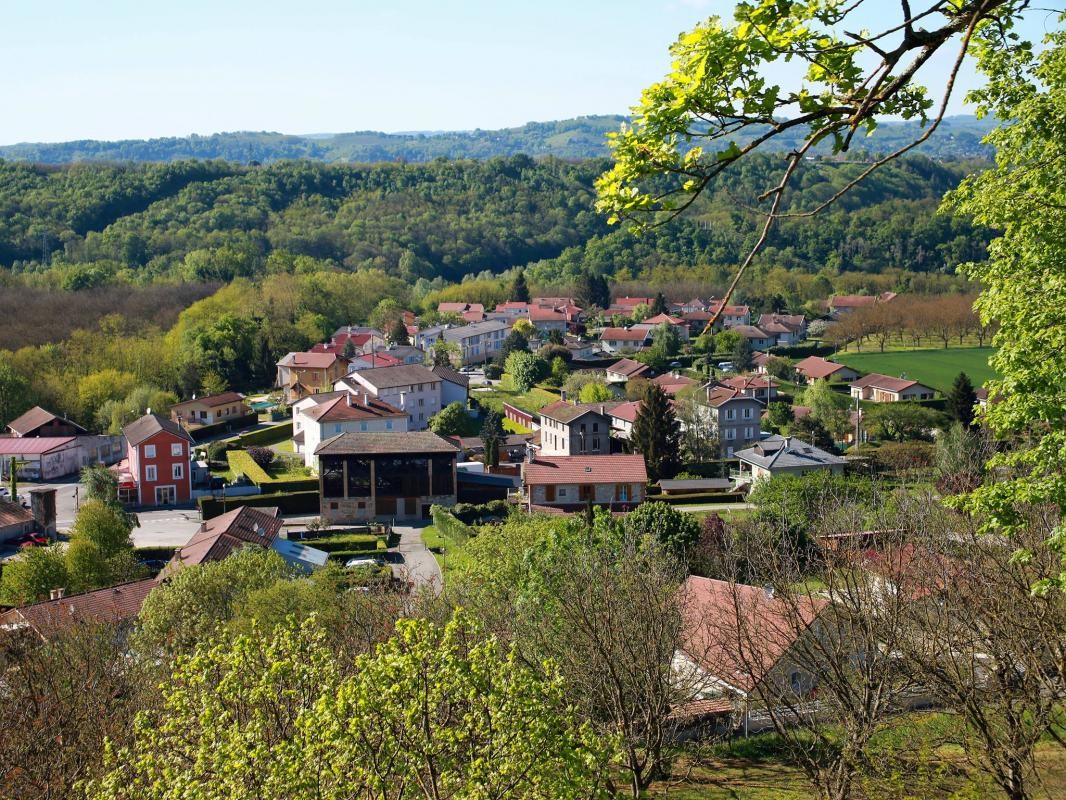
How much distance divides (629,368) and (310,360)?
1463 cm

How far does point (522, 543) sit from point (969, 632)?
1094cm

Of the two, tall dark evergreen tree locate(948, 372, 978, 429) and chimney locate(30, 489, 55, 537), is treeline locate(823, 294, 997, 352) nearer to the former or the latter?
tall dark evergreen tree locate(948, 372, 978, 429)

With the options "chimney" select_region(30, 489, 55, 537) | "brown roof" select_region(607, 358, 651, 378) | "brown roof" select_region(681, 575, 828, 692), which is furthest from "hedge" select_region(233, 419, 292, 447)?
"brown roof" select_region(681, 575, 828, 692)

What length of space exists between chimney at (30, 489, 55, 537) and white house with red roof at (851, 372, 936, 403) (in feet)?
103

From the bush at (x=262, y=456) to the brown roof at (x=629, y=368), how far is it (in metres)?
18.3

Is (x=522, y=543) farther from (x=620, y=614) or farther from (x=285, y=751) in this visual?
(x=285, y=751)

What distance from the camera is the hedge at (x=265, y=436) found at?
4256 cm

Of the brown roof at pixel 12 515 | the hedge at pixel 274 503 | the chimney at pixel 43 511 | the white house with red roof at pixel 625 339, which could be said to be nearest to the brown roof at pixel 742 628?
the hedge at pixel 274 503

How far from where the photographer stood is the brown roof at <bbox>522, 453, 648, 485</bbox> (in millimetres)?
33562

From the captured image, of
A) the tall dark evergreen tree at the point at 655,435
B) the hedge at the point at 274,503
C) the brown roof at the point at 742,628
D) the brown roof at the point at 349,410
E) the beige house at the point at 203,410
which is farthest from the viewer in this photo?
the beige house at the point at 203,410

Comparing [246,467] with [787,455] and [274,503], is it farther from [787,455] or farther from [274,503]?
[787,455]

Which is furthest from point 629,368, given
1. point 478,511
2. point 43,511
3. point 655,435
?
point 43,511

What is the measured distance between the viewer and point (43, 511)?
30.9 m

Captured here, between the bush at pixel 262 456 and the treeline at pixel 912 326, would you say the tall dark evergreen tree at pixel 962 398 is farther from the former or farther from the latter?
the bush at pixel 262 456
